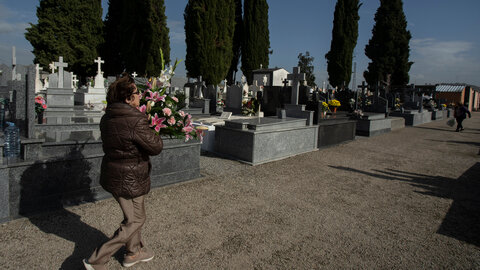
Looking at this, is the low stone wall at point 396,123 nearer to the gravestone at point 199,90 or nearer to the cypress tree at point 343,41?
the gravestone at point 199,90

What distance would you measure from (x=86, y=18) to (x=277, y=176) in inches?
1061

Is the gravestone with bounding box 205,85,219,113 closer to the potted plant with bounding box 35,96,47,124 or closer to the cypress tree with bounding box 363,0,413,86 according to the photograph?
the potted plant with bounding box 35,96,47,124

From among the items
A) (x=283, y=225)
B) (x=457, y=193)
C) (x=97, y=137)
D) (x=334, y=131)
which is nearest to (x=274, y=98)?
(x=334, y=131)

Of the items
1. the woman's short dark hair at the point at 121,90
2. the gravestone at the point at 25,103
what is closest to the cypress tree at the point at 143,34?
the gravestone at the point at 25,103

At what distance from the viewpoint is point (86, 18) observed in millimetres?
26547

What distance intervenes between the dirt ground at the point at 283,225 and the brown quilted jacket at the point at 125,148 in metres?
0.84

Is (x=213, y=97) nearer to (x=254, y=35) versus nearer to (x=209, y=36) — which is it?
(x=209, y=36)

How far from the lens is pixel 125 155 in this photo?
255 cm

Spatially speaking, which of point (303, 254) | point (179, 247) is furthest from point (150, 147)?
point (303, 254)

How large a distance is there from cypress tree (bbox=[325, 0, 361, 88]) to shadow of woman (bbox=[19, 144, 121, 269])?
2690 cm

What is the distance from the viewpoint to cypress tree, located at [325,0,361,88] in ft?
92.3

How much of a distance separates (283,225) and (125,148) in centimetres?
222

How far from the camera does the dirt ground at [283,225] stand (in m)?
3.03

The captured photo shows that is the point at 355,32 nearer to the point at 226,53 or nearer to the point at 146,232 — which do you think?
the point at 226,53
